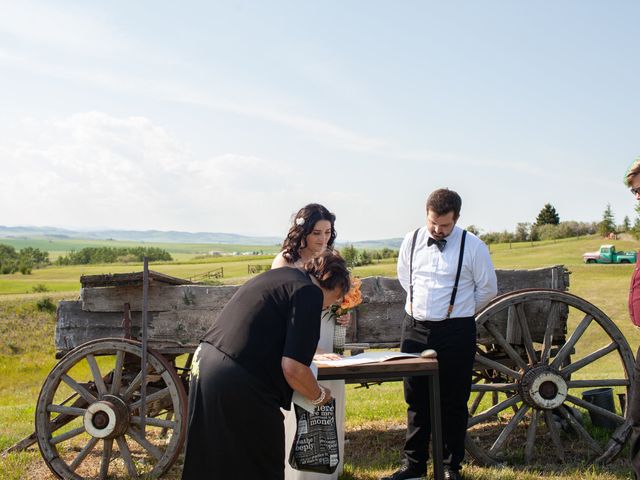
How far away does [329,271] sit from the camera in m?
3.27

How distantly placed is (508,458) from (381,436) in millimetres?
1244

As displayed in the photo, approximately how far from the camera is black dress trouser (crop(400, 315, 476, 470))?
16.3 feet

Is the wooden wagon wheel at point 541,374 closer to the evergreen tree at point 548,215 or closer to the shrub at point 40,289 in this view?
the shrub at point 40,289

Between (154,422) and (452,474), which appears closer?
(452,474)

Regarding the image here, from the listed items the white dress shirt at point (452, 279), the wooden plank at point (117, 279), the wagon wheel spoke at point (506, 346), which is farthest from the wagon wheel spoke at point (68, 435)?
the wagon wheel spoke at point (506, 346)

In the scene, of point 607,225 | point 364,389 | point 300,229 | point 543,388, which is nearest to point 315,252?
point 300,229

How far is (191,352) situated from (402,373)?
7.36 feet

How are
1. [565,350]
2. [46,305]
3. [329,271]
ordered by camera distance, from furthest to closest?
[46,305] < [565,350] < [329,271]

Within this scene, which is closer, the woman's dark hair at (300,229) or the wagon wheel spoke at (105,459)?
the woman's dark hair at (300,229)

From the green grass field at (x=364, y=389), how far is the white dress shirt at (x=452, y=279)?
128cm

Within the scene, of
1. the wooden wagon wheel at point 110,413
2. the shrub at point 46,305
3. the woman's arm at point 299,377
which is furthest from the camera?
the shrub at point 46,305

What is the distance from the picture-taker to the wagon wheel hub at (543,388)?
5.53 metres

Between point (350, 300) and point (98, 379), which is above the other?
point (350, 300)

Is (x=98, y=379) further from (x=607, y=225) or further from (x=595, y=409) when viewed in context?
(x=607, y=225)
